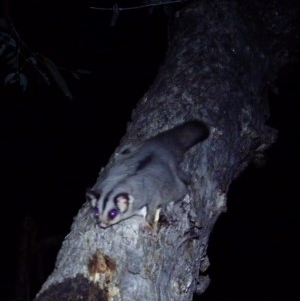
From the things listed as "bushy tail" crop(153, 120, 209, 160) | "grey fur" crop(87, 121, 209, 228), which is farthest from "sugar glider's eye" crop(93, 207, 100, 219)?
"bushy tail" crop(153, 120, 209, 160)

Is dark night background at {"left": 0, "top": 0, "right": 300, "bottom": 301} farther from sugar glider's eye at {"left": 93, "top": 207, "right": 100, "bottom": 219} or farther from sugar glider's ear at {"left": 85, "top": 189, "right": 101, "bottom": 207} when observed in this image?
sugar glider's eye at {"left": 93, "top": 207, "right": 100, "bottom": 219}

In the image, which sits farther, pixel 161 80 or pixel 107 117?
pixel 107 117

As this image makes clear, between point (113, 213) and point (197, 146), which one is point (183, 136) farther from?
point (113, 213)

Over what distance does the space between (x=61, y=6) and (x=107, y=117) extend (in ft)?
5.30

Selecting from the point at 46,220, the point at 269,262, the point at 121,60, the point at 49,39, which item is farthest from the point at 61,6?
the point at 269,262

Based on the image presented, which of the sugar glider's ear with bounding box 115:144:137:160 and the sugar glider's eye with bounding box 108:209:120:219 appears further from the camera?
the sugar glider's ear with bounding box 115:144:137:160

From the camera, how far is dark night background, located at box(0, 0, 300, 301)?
7.07 meters

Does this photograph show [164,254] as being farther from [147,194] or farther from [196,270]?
[147,194]

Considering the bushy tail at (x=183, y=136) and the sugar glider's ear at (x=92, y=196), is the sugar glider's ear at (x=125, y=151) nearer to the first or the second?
the bushy tail at (x=183, y=136)

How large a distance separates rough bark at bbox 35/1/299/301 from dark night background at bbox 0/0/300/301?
249 centimetres

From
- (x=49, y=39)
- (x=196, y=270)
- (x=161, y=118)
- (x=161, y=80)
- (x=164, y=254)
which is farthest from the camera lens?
(x=49, y=39)

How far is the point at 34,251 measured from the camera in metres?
6.28

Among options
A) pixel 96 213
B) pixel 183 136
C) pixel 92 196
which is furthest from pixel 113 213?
pixel 183 136

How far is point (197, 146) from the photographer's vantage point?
370 cm
